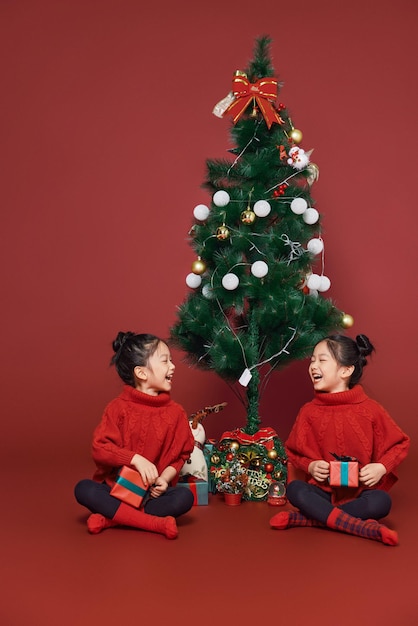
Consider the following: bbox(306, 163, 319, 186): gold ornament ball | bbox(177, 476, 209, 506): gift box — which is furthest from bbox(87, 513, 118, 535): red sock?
bbox(306, 163, 319, 186): gold ornament ball

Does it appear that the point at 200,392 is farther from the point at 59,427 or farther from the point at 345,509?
the point at 345,509

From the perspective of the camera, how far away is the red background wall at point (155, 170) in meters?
5.75

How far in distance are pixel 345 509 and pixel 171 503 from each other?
764 millimetres

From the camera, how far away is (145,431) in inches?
161

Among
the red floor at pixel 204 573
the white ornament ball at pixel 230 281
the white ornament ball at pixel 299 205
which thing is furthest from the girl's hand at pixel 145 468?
the white ornament ball at pixel 299 205

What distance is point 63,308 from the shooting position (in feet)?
19.2

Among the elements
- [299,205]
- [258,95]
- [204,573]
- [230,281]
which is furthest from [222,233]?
[204,573]

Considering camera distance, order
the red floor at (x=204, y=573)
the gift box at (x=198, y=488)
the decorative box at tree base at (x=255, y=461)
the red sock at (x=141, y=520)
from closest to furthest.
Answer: the red floor at (x=204, y=573) → the red sock at (x=141, y=520) → the gift box at (x=198, y=488) → the decorative box at tree base at (x=255, y=461)

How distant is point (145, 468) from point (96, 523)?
31 cm

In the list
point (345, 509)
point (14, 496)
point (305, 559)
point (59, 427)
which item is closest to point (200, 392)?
point (59, 427)

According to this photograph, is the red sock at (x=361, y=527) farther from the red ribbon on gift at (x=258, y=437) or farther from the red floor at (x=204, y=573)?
the red ribbon on gift at (x=258, y=437)

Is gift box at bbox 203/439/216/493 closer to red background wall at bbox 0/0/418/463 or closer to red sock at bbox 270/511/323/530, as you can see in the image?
red sock at bbox 270/511/323/530

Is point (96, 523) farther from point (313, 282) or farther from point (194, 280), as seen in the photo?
point (313, 282)

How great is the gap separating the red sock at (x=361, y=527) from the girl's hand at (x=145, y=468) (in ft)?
2.58
